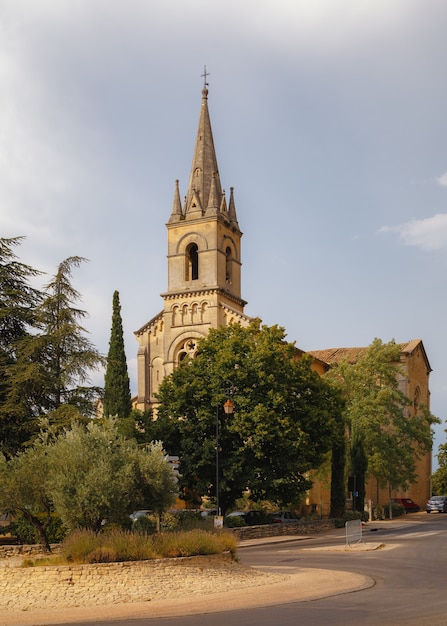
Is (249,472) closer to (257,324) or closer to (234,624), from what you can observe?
(257,324)

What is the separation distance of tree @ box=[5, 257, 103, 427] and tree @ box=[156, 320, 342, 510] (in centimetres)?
803

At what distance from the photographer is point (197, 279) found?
5966cm

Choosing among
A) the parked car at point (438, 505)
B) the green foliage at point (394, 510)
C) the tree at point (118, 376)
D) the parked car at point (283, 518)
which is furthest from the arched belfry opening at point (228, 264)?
the parked car at point (438, 505)

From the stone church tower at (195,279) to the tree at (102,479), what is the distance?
35.4m

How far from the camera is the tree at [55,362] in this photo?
29984 mm

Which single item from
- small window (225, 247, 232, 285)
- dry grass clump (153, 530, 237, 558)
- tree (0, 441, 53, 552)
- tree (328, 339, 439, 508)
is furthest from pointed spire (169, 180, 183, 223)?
dry grass clump (153, 530, 237, 558)

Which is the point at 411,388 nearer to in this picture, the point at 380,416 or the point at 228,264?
the point at 380,416

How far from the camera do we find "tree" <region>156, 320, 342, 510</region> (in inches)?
1497

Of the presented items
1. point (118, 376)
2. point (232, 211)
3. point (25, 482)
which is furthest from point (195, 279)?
point (25, 482)

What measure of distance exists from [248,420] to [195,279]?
23631mm

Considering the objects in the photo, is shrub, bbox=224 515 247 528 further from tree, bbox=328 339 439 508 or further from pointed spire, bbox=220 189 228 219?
pointed spire, bbox=220 189 228 219

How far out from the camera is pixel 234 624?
42.3 ft

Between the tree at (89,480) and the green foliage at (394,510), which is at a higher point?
the tree at (89,480)

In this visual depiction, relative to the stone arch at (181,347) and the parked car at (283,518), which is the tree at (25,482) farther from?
the stone arch at (181,347)
